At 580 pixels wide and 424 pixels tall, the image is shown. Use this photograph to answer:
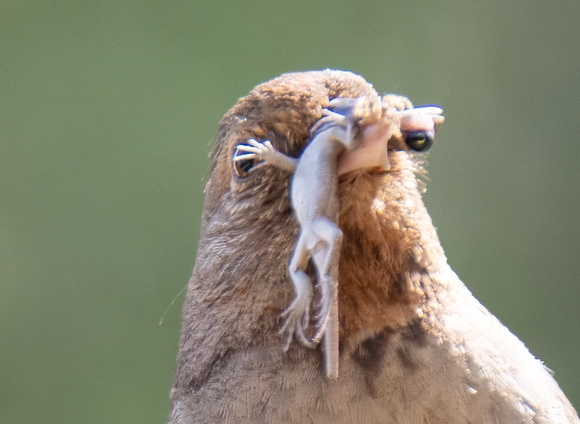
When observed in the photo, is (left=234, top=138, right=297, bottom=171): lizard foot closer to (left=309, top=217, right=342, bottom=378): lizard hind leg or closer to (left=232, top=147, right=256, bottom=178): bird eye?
(left=232, top=147, right=256, bottom=178): bird eye

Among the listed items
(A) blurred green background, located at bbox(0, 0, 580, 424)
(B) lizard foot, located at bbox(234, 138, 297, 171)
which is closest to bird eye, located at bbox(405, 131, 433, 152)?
(B) lizard foot, located at bbox(234, 138, 297, 171)

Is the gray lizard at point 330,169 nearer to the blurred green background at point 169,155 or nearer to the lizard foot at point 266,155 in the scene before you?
the lizard foot at point 266,155

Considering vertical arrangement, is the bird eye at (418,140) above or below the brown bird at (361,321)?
above

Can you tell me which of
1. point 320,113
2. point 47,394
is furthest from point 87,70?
point 320,113

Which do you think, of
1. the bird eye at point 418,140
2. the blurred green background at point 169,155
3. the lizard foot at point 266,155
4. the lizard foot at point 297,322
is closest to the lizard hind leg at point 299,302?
the lizard foot at point 297,322

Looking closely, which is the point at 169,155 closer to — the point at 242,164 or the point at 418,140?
the point at 242,164

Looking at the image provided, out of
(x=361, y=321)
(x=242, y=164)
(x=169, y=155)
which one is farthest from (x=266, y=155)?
(x=169, y=155)
